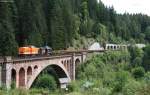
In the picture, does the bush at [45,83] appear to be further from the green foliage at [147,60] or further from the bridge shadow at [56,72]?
the green foliage at [147,60]

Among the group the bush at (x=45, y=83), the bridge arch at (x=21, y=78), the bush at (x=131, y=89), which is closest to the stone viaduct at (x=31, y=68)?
the bridge arch at (x=21, y=78)

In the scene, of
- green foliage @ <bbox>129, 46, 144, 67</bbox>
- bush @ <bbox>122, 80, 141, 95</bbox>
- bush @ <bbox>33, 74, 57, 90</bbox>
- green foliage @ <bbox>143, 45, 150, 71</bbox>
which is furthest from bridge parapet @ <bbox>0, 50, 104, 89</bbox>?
green foliage @ <bbox>129, 46, 144, 67</bbox>

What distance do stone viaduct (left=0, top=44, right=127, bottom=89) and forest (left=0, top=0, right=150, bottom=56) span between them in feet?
19.7

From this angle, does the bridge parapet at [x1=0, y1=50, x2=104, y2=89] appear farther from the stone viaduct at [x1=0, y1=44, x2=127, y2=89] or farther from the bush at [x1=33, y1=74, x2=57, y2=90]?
the bush at [x1=33, y1=74, x2=57, y2=90]

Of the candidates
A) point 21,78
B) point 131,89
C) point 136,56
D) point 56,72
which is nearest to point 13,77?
point 21,78

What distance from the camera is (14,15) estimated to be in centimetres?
7831

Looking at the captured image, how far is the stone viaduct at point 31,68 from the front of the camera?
158 feet

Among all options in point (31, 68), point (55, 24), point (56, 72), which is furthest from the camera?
point (55, 24)

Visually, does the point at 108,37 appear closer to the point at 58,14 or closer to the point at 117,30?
the point at 117,30

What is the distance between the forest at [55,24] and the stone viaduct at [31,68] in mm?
5999

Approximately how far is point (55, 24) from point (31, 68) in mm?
34451

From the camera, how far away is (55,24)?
3526 inches

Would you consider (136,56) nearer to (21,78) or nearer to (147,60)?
(147,60)

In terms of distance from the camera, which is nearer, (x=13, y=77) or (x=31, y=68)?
(x=13, y=77)
